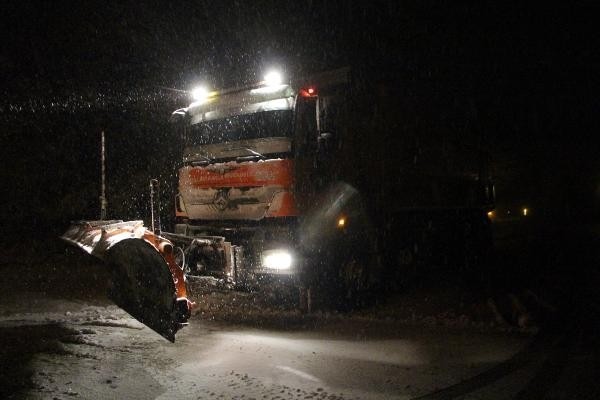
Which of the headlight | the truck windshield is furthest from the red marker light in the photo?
the headlight

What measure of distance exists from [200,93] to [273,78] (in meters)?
1.65

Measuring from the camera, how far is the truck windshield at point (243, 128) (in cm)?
753

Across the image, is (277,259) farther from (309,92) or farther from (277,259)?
(309,92)

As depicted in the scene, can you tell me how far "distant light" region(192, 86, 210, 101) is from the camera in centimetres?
864

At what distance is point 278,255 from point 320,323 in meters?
1.18

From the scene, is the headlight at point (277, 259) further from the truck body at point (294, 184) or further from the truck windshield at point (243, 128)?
the truck windshield at point (243, 128)

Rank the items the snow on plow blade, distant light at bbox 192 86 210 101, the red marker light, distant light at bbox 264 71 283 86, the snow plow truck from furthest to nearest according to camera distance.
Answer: distant light at bbox 192 86 210 101
distant light at bbox 264 71 283 86
the red marker light
the snow plow truck
the snow on plow blade

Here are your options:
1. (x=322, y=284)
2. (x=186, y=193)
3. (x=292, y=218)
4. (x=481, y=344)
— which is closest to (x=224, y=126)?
(x=186, y=193)

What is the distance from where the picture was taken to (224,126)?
8.12 metres

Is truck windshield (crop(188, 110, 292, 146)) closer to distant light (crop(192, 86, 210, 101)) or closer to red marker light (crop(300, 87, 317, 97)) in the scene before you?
red marker light (crop(300, 87, 317, 97))

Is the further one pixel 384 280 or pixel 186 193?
pixel 384 280

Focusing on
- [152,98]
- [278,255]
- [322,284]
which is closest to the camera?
[278,255]

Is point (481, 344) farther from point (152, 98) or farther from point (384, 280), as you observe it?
point (152, 98)

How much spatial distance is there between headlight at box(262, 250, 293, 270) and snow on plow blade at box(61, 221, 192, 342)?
187 cm
